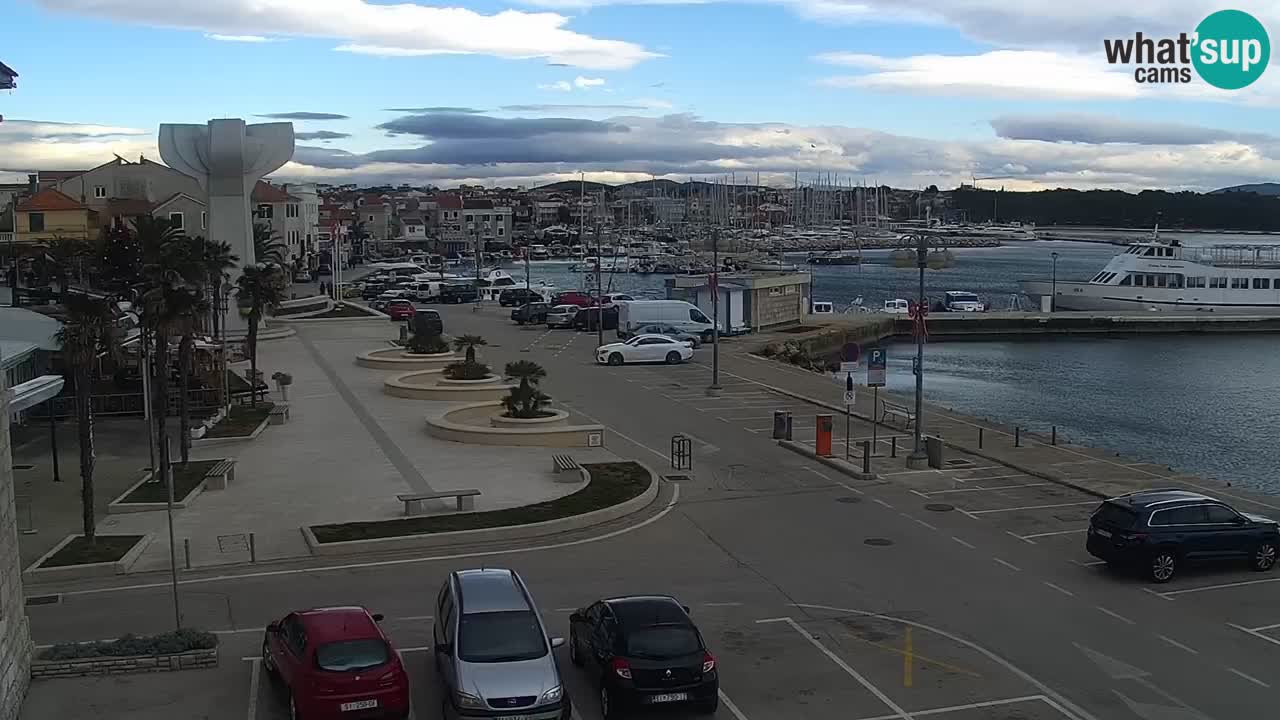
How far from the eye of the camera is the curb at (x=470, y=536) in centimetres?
2008

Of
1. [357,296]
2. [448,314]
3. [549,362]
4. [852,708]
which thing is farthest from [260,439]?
[357,296]

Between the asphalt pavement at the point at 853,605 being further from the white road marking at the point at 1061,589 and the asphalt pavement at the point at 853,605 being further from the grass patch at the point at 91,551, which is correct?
the grass patch at the point at 91,551

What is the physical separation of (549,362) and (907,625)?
33.4m

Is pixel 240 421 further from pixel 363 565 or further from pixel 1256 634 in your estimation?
pixel 1256 634

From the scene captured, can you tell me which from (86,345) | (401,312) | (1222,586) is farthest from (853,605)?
(401,312)

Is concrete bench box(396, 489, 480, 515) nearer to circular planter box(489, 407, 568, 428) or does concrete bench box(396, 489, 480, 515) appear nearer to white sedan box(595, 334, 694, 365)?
circular planter box(489, 407, 568, 428)

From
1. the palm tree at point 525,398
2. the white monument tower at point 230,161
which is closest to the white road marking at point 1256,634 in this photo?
the palm tree at point 525,398

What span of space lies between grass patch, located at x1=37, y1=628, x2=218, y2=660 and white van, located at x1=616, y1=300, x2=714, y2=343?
4232cm

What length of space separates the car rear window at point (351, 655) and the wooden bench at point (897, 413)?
78.6 ft

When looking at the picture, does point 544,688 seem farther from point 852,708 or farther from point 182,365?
point 182,365

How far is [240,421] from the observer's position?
3306 cm

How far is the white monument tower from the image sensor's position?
2322 inches

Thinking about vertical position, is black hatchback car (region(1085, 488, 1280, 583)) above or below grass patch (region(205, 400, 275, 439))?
above

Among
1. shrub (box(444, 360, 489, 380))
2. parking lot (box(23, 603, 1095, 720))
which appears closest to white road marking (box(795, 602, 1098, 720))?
parking lot (box(23, 603, 1095, 720))
